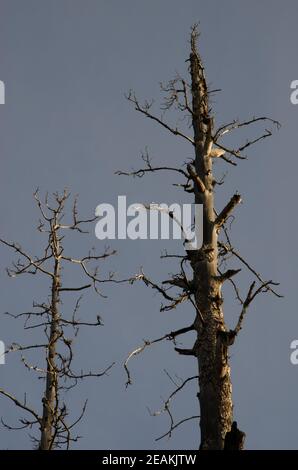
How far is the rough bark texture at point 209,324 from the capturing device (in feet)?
23.4

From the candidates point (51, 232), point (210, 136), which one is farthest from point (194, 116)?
point (51, 232)

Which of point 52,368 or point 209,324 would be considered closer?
point 209,324

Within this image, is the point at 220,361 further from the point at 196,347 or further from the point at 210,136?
the point at 210,136

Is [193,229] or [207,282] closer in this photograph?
[207,282]

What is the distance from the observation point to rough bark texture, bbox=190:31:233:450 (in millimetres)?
7117

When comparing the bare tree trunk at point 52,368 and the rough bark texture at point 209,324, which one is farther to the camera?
the bare tree trunk at point 52,368

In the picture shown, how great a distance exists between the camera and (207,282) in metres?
8.04

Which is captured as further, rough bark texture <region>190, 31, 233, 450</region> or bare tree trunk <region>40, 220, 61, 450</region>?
bare tree trunk <region>40, 220, 61, 450</region>

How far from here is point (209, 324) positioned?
→ 7684 millimetres
